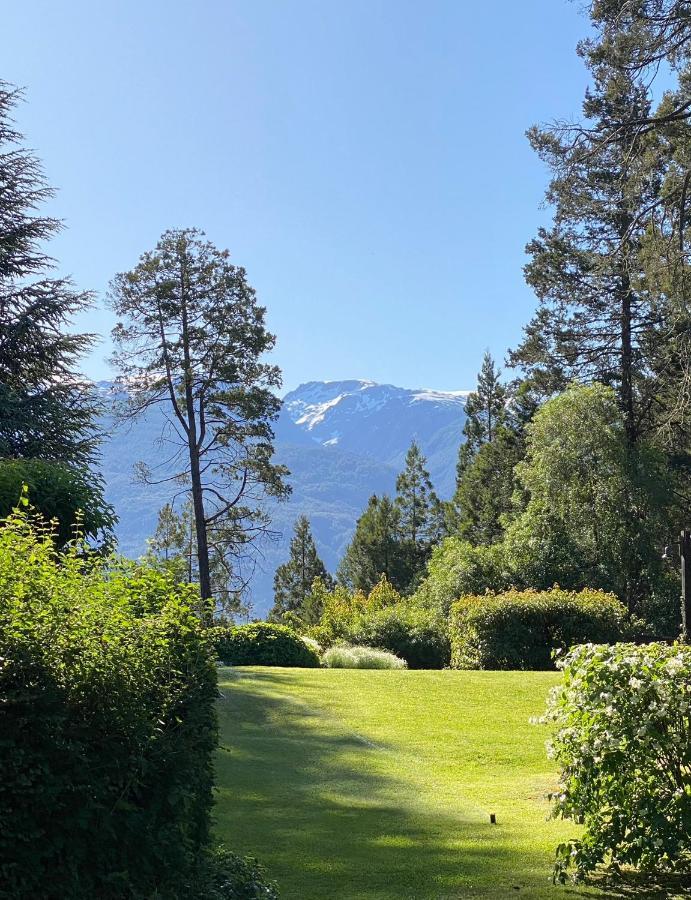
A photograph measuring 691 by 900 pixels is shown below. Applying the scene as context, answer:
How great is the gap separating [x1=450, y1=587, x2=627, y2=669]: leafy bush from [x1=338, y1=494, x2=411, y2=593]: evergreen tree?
30354mm

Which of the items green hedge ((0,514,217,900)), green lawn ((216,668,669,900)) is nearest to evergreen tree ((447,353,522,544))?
green lawn ((216,668,669,900))

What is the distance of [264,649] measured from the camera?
19.9 m

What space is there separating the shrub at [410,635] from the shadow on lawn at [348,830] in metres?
11.2

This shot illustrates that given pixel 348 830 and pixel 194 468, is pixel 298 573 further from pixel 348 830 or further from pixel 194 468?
pixel 348 830

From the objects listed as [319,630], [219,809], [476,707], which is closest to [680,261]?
[476,707]

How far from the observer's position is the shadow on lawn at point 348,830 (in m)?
5.27

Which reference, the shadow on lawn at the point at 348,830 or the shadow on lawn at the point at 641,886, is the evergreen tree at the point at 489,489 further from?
the shadow on lawn at the point at 641,886

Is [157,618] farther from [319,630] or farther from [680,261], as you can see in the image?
[319,630]

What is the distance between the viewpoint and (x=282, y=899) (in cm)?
494

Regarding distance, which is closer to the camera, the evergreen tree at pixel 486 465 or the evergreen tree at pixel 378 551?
the evergreen tree at pixel 486 465

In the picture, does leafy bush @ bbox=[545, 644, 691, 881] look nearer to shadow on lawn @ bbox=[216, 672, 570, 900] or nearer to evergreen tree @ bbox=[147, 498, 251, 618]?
shadow on lawn @ bbox=[216, 672, 570, 900]

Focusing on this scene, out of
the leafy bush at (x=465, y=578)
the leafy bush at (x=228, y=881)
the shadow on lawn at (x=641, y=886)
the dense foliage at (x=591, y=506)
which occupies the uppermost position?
the dense foliage at (x=591, y=506)

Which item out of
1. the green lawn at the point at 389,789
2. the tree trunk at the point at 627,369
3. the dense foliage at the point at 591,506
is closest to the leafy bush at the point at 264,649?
the green lawn at the point at 389,789

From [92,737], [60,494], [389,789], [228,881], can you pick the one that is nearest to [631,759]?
[228,881]
